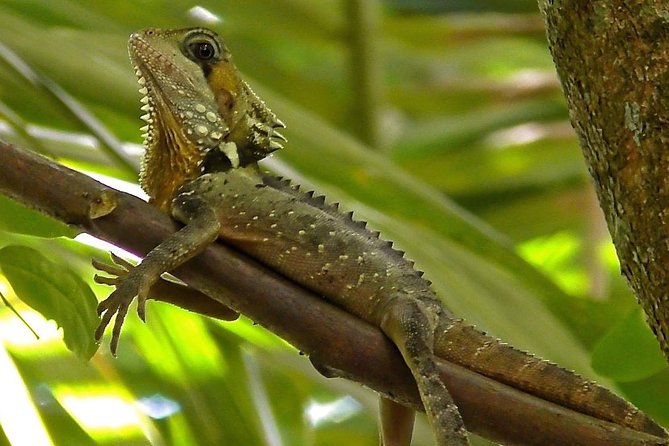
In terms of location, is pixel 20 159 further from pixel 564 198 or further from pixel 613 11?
pixel 564 198

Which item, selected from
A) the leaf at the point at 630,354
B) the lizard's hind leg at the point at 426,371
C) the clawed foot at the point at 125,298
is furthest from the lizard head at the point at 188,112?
the leaf at the point at 630,354

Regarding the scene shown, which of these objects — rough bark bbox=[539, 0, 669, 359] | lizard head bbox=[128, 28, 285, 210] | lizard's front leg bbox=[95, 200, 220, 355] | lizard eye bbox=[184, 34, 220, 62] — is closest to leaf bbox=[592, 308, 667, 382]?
rough bark bbox=[539, 0, 669, 359]

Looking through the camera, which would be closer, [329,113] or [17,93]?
[17,93]

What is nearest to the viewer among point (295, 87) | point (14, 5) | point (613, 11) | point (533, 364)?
point (613, 11)

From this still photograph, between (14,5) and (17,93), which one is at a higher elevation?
(14,5)

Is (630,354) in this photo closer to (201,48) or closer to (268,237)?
(268,237)

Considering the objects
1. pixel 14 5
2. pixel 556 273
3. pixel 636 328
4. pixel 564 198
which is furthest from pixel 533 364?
pixel 556 273
